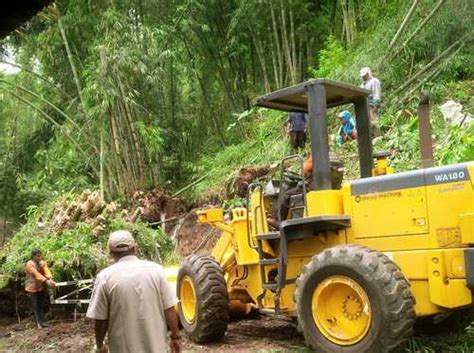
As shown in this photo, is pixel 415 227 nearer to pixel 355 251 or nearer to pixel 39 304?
pixel 355 251

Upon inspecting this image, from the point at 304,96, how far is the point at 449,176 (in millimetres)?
1673

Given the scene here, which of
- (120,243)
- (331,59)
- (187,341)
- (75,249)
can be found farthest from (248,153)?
(120,243)

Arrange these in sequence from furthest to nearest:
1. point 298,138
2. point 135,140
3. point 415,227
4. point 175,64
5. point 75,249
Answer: point 175,64 → point 135,140 → point 298,138 → point 75,249 → point 415,227

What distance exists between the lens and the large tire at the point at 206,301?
6.92 metres

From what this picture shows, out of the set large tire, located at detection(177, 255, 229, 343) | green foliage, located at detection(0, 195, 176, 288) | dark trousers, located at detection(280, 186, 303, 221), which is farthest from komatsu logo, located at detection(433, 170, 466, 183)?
green foliage, located at detection(0, 195, 176, 288)

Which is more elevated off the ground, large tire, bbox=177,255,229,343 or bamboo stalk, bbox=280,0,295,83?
bamboo stalk, bbox=280,0,295,83

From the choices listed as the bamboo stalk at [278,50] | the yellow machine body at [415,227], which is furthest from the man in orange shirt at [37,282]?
the bamboo stalk at [278,50]

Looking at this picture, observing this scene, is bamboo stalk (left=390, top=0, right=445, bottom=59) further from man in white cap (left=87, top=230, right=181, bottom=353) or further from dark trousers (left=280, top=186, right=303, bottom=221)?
man in white cap (left=87, top=230, right=181, bottom=353)

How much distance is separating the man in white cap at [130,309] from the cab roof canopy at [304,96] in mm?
2893

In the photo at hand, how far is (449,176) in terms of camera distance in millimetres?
5301

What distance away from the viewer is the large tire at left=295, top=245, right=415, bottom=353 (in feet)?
16.4

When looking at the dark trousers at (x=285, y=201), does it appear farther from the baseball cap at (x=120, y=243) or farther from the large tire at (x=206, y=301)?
the baseball cap at (x=120, y=243)

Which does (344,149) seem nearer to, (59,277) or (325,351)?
(59,277)

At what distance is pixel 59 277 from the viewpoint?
10.7 metres
